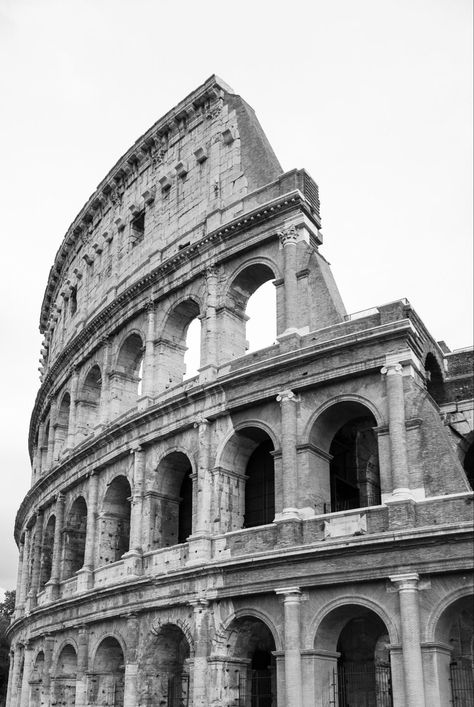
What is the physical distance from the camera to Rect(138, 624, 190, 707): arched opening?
18.3m

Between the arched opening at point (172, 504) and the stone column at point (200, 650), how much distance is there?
9.61ft

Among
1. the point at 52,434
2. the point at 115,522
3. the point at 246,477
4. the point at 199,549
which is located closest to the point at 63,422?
the point at 52,434

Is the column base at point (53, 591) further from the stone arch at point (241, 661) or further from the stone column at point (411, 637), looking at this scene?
the stone column at point (411, 637)

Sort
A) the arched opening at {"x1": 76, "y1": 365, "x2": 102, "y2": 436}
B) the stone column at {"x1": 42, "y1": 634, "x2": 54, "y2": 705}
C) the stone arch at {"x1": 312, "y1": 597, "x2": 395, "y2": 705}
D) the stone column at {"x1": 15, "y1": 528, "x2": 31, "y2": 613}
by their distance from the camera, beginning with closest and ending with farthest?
the stone arch at {"x1": 312, "y1": 597, "x2": 395, "y2": 705} → the stone column at {"x1": 42, "y1": 634, "x2": 54, "y2": 705} → the arched opening at {"x1": 76, "y1": 365, "x2": 102, "y2": 436} → the stone column at {"x1": 15, "y1": 528, "x2": 31, "y2": 613}

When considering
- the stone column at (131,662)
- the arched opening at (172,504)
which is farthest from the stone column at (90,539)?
the stone column at (131,662)

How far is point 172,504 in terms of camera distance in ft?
67.4

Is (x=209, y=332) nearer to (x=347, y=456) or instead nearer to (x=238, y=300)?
(x=238, y=300)

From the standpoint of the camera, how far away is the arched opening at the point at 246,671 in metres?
16.6

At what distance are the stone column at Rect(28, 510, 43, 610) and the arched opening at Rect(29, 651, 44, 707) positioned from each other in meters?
2.21

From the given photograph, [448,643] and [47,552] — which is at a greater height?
[47,552]

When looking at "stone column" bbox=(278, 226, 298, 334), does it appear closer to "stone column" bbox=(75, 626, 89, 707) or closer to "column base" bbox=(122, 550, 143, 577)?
"column base" bbox=(122, 550, 143, 577)

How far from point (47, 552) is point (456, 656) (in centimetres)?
1528

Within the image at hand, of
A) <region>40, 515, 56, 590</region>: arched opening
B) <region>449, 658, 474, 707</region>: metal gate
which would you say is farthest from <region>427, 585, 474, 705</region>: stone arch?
<region>40, 515, 56, 590</region>: arched opening

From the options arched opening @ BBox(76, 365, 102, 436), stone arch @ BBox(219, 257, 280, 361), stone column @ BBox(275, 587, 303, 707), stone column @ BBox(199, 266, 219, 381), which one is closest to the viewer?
stone column @ BBox(275, 587, 303, 707)
